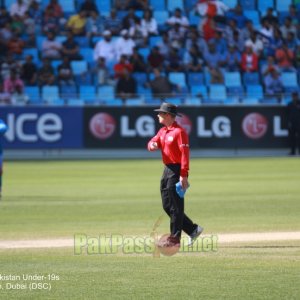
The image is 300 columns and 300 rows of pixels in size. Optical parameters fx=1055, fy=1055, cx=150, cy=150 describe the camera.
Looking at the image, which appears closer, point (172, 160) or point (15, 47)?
point (172, 160)

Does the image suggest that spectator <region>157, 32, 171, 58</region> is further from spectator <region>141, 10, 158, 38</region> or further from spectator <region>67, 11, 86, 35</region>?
spectator <region>67, 11, 86, 35</region>

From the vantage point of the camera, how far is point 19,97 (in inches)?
1312

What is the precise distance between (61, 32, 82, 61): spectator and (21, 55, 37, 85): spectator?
1399 millimetres

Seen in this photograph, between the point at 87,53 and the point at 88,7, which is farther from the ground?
the point at 88,7

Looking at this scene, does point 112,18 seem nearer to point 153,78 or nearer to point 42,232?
point 153,78

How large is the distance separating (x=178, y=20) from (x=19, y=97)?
6.61 meters

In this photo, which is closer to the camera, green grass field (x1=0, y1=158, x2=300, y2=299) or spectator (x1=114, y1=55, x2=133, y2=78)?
green grass field (x1=0, y1=158, x2=300, y2=299)

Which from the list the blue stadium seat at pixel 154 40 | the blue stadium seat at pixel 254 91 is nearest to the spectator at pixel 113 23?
the blue stadium seat at pixel 154 40

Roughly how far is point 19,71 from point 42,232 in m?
18.6

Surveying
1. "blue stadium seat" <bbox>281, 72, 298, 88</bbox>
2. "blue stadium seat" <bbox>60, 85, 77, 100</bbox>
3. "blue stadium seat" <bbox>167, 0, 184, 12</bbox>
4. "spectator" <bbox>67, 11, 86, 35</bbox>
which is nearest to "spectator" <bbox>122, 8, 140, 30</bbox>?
"spectator" <bbox>67, 11, 86, 35</bbox>

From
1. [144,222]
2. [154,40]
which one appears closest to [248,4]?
[154,40]

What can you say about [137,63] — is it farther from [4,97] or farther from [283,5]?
[283,5]

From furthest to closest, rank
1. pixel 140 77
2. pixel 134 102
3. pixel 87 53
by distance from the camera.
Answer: pixel 87 53, pixel 140 77, pixel 134 102

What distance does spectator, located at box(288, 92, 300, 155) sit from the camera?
35.2 meters
